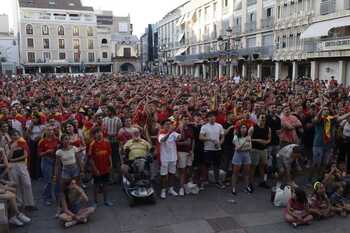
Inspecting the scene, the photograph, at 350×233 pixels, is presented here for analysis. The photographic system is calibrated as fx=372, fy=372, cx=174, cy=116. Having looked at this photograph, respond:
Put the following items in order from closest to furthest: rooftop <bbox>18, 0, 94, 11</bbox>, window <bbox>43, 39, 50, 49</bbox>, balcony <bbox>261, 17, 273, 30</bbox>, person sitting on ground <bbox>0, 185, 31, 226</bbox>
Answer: person sitting on ground <bbox>0, 185, 31, 226</bbox>, balcony <bbox>261, 17, 273, 30</bbox>, rooftop <bbox>18, 0, 94, 11</bbox>, window <bbox>43, 39, 50, 49</bbox>

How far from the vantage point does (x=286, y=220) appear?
6.43m

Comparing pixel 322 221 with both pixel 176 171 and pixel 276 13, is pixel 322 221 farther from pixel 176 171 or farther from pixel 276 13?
pixel 276 13

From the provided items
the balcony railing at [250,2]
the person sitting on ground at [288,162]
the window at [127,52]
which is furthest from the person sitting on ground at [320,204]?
the window at [127,52]

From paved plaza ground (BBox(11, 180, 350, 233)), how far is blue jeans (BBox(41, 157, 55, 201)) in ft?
0.64

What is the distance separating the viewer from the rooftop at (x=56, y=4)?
222ft

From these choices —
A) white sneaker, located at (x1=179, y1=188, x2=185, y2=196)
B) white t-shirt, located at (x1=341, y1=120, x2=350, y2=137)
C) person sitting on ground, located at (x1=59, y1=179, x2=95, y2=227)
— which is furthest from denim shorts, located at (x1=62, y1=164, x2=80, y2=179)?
white t-shirt, located at (x1=341, y1=120, x2=350, y2=137)

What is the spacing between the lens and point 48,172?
732 centimetres

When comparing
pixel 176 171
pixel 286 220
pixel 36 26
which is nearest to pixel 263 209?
pixel 286 220

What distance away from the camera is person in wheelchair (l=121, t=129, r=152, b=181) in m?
7.26

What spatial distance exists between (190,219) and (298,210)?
1.87 meters

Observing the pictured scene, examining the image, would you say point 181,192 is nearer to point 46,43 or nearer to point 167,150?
Result: point 167,150

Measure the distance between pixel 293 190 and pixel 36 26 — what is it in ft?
229

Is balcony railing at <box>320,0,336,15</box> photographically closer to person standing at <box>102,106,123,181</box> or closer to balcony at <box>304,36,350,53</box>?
balcony at <box>304,36,350,53</box>

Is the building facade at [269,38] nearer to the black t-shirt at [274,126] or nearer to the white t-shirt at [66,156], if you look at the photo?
the black t-shirt at [274,126]
